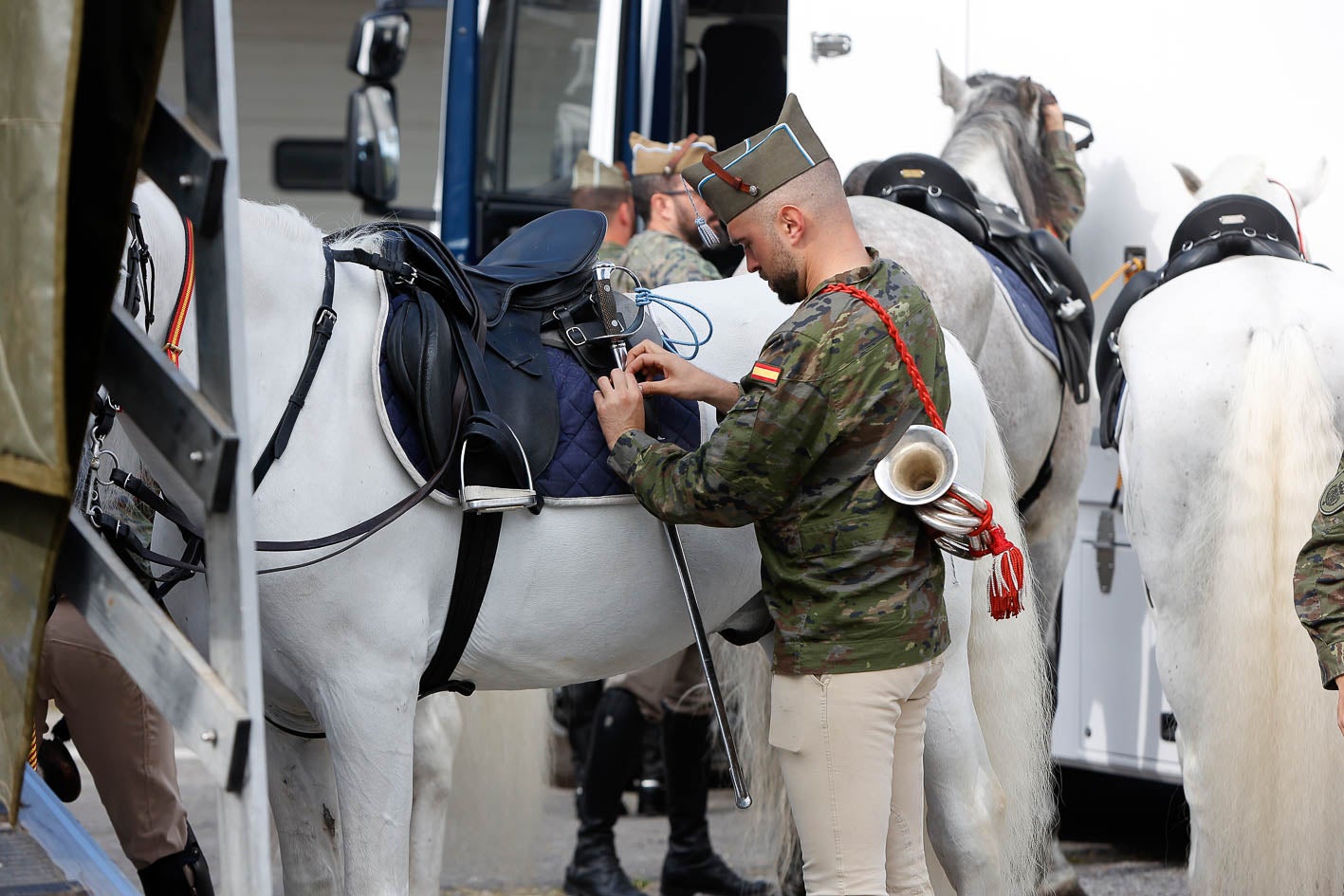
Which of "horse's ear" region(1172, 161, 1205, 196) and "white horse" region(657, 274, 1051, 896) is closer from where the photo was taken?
"white horse" region(657, 274, 1051, 896)

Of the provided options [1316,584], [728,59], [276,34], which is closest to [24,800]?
[1316,584]

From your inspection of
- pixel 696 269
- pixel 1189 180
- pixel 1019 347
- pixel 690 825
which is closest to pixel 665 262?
pixel 696 269

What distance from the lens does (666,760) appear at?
191 inches

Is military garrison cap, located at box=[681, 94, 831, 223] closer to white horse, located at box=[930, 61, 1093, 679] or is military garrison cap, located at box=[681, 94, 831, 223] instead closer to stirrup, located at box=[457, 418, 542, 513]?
stirrup, located at box=[457, 418, 542, 513]

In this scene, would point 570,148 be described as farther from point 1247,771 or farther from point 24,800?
point 24,800

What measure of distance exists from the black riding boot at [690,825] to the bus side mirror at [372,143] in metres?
2.99

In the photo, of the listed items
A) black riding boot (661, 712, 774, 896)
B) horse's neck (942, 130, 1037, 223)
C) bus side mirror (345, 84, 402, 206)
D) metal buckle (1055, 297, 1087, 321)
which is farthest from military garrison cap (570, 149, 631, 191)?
black riding boot (661, 712, 774, 896)

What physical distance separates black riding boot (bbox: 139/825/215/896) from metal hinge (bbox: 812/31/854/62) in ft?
10.9

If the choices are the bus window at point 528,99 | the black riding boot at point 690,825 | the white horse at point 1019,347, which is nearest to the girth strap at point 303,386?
the white horse at point 1019,347

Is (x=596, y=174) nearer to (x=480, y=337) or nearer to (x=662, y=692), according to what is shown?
(x=662, y=692)

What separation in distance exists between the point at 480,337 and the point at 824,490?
68 cm

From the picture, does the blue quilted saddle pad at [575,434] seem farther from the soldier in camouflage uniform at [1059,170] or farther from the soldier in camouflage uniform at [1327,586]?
the soldier in camouflage uniform at [1059,170]

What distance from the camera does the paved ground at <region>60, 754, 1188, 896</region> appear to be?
15.8 ft

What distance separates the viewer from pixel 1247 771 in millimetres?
3381
